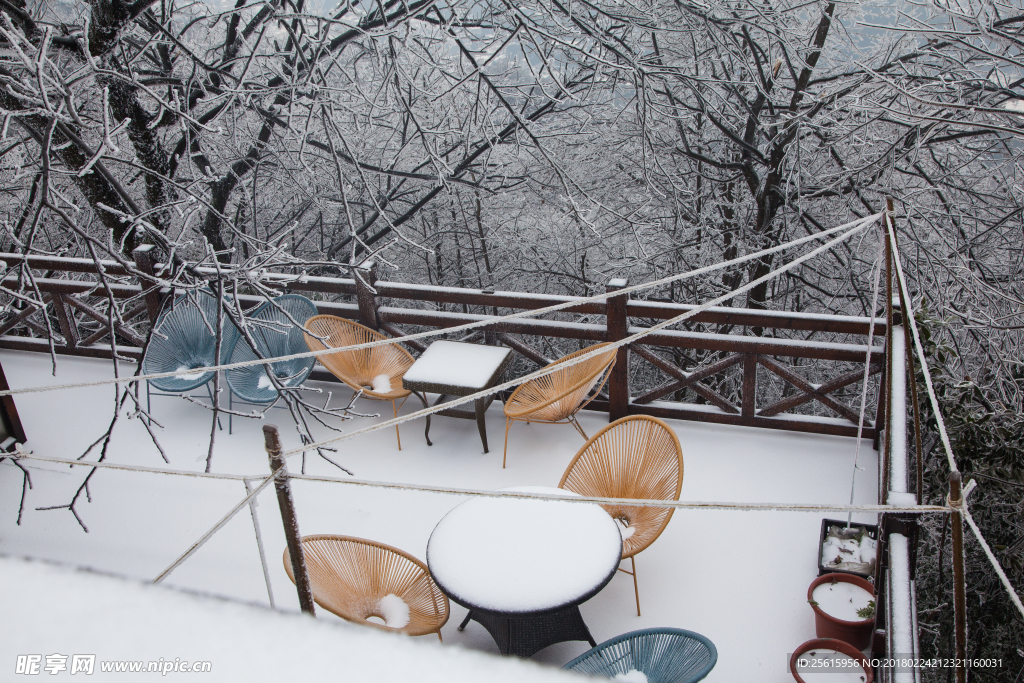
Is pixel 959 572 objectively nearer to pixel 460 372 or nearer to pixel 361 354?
pixel 460 372

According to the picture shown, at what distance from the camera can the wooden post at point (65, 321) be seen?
18.6ft

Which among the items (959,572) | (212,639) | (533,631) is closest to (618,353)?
(533,631)

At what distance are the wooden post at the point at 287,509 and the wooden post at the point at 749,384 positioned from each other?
3.59 metres

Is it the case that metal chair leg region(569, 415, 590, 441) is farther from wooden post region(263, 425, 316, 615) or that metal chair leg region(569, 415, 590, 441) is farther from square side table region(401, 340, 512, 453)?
wooden post region(263, 425, 316, 615)

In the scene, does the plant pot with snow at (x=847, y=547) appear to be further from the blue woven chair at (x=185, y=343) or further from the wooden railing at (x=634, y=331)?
the blue woven chair at (x=185, y=343)

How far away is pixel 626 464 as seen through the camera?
3766mm

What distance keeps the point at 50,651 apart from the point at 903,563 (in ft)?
6.74

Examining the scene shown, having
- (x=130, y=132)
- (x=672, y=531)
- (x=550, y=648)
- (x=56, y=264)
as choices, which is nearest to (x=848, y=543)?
(x=672, y=531)

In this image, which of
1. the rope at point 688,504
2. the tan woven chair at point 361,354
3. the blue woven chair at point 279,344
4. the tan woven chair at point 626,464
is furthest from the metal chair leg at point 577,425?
the rope at point 688,504

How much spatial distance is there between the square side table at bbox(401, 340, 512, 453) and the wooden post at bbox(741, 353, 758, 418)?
1545mm

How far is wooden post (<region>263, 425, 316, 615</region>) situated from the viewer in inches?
57.4

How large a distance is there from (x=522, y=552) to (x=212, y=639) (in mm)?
2491

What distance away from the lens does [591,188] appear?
9500 mm

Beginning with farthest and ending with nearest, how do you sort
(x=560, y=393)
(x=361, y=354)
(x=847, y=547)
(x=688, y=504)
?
(x=361, y=354), (x=560, y=393), (x=847, y=547), (x=688, y=504)
